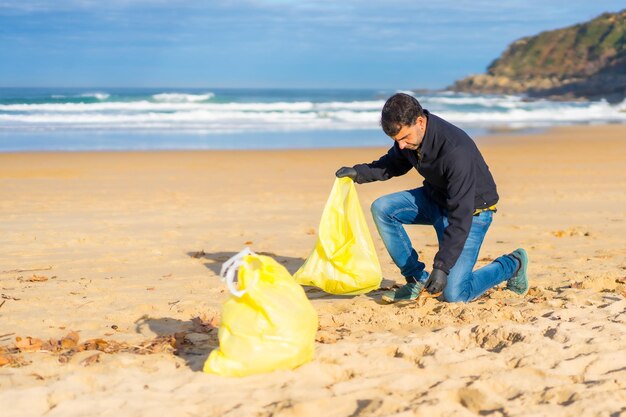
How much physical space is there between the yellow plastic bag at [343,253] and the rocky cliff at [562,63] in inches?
2102

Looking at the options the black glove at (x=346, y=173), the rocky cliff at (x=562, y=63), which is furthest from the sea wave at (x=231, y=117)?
the rocky cliff at (x=562, y=63)

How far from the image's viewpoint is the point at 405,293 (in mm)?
5055

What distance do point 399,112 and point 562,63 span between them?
7477 centimetres

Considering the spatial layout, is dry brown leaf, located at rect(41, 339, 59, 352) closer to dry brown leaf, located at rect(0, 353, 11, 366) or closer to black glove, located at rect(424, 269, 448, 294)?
dry brown leaf, located at rect(0, 353, 11, 366)

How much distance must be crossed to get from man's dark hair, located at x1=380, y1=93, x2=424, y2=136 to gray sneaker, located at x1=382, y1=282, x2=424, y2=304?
44.0 inches

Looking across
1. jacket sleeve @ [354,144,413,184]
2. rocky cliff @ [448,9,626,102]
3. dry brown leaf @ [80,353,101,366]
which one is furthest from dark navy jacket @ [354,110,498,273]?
rocky cliff @ [448,9,626,102]

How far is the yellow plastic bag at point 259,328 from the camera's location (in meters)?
3.61

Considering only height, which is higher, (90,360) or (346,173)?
(346,173)

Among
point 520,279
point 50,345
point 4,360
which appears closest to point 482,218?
point 520,279

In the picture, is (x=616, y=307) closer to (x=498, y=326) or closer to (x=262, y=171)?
(x=498, y=326)

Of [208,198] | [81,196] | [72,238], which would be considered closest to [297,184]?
[208,198]

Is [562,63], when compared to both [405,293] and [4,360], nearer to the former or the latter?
[405,293]

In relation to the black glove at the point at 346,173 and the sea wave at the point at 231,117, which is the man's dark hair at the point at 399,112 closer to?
the black glove at the point at 346,173

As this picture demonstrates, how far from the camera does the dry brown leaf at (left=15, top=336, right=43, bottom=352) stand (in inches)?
159
